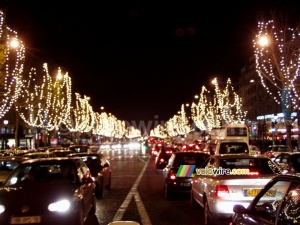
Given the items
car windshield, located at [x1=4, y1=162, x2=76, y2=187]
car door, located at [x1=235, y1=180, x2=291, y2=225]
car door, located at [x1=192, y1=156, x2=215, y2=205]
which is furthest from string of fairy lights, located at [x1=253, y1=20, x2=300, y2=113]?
car door, located at [x1=235, y1=180, x2=291, y2=225]

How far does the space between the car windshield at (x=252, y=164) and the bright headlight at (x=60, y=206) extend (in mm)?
4253

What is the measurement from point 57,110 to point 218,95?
69.6 ft

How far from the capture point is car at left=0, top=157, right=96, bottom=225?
9180 millimetres

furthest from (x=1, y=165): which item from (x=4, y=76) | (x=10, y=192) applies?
(x=4, y=76)

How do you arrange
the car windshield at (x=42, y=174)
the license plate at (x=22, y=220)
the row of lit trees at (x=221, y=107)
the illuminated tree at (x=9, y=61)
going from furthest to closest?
the row of lit trees at (x=221, y=107)
the illuminated tree at (x=9, y=61)
the car windshield at (x=42, y=174)
the license plate at (x=22, y=220)

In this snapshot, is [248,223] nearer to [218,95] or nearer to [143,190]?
[143,190]

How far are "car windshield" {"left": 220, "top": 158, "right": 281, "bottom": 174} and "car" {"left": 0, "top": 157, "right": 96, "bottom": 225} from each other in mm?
3318

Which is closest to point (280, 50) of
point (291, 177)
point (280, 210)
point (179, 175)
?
point (179, 175)

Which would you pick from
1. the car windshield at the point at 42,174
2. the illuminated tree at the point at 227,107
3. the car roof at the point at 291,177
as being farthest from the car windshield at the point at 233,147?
the illuminated tree at the point at 227,107

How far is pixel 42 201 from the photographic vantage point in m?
9.41

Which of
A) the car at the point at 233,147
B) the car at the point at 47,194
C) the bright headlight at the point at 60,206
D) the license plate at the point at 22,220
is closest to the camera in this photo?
the license plate at the point at 22,220

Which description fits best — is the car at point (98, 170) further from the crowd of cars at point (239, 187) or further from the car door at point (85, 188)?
the car door at point (85, 188)

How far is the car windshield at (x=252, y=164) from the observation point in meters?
12.2

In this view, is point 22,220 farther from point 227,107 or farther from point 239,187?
point 227,107
